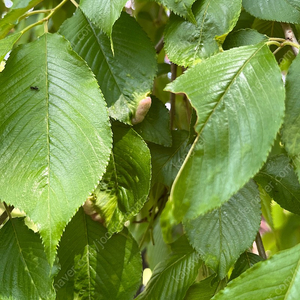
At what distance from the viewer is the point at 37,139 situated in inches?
14.5

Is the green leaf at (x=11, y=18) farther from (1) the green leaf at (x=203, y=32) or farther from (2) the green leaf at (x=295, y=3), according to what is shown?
(2) the green leaf at (x=295, y=3)

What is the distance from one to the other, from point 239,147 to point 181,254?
24cm

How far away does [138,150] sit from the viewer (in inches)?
16.9

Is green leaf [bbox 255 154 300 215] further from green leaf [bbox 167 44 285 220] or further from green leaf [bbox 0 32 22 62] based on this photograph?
green leaf [bbox 0 32 22 62]

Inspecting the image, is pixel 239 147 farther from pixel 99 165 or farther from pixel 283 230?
pixel 283 230

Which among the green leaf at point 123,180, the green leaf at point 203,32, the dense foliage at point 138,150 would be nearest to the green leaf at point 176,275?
the dense foliage at point 138,150

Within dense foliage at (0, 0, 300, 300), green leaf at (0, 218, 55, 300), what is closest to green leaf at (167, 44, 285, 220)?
dense foliage at (0, 0, 300, 300)

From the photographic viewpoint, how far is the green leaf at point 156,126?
0.48 m

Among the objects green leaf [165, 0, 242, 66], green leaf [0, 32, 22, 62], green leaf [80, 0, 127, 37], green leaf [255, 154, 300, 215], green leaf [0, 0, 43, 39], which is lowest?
green leaf [255, 154, 300, 215]

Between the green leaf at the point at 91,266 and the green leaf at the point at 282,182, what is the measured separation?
0.64ft

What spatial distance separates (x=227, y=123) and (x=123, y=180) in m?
0.16

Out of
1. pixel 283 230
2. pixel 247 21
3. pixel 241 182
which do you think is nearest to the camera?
pixel 241 182

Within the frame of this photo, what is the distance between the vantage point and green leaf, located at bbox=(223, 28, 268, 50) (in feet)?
1.44

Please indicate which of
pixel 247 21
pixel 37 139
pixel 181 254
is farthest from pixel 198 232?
pixel 247 21
